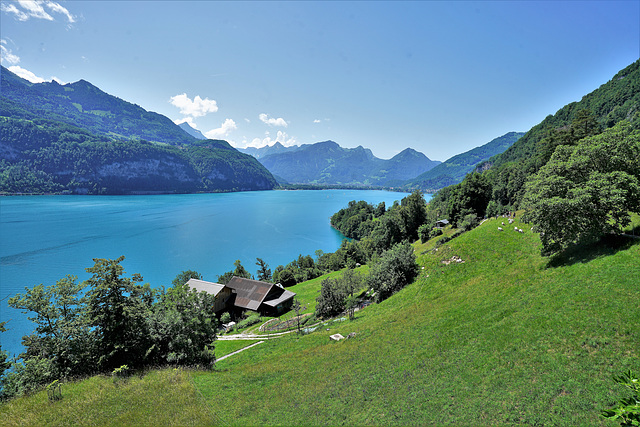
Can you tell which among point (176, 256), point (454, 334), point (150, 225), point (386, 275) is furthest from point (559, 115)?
point (150, 225)

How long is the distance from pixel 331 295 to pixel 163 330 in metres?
21.3

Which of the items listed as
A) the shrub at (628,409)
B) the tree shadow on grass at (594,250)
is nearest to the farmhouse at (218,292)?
the tree shadow on grass at (594,250)

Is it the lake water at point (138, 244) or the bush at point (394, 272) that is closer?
the bush at point (394, 272)

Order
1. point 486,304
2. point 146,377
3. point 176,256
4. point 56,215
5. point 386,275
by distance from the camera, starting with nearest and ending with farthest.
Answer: point 146,377 < point 486,304 < point 386,275 < point 176,256 < point 56,215

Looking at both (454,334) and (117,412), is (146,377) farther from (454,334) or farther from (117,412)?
(454,334)

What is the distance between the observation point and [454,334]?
1705 cm

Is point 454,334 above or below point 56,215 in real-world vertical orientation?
below

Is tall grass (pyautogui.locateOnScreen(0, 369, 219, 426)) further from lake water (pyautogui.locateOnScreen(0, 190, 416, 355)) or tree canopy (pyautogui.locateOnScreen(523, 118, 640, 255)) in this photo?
lake water (pyautogui.locateOnScreen(0, 190, 416, 355))

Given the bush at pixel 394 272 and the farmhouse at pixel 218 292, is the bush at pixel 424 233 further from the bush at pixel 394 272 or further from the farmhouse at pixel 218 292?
the farmhouse at pixel 218 292

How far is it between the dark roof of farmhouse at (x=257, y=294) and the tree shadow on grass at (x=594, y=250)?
1453 inches

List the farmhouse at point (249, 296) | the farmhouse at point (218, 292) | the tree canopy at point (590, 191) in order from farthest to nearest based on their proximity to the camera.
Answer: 1. the farmhouse at point (249, 296)
2. the farmhouse at point (218, 292)
3. the tree canopy at point (590, 191)

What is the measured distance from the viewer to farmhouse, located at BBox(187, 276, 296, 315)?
44.6 meters

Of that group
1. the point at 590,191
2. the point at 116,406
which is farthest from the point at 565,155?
the point at 116,406

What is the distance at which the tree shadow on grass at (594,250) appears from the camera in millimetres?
16986
